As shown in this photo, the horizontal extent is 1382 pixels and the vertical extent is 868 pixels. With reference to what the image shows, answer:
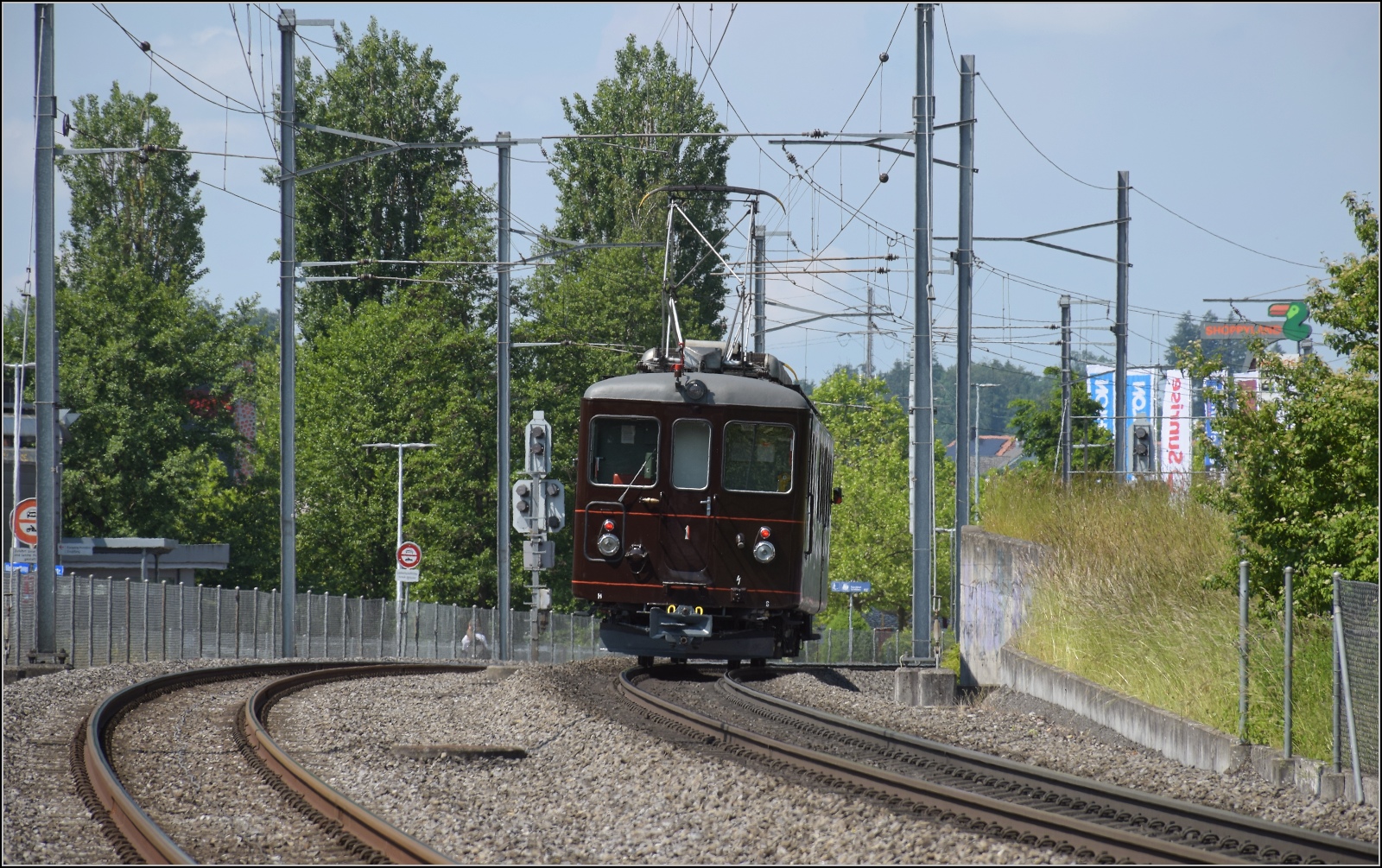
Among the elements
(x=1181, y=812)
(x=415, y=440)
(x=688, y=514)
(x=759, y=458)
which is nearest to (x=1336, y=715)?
(x=1181, y=812)

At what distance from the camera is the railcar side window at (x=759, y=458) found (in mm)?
17234

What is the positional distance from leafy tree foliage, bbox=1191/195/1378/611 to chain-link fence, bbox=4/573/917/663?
11.8 meters

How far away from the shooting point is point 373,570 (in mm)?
50781

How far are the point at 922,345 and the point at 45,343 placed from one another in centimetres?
1074

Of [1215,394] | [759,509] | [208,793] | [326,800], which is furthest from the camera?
[759,509]

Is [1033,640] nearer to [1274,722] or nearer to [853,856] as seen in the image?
[1274,722]

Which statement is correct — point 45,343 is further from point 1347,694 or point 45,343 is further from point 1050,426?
point 1050,426

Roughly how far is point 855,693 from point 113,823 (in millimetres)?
9999

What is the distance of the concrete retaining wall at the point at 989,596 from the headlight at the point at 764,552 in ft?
10.5

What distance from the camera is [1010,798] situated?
9523 mm

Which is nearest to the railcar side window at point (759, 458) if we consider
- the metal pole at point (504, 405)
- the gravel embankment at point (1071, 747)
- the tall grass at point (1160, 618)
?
the gravel embankment at point (1071, 747)

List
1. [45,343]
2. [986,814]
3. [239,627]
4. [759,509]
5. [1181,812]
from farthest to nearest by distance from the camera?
[239,627]
[45,343]
[759,509]
[1181,812]
[986,814]

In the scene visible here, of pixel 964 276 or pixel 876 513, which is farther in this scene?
pixel 876 513

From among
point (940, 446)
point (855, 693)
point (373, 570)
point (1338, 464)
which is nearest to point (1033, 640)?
point (855, 693)
